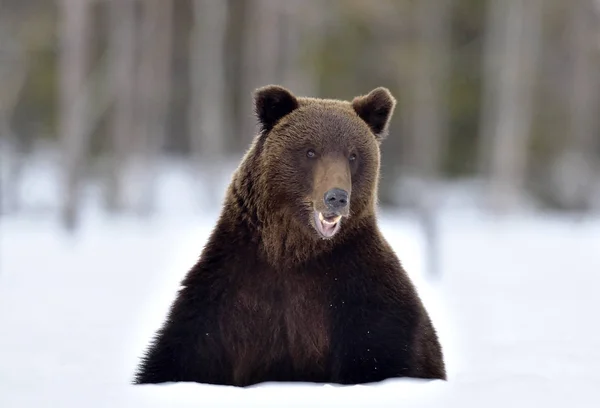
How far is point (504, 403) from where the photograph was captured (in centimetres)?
424

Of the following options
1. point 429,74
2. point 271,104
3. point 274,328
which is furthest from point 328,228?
point 429,74

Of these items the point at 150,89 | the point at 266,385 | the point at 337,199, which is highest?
the point at 150,89

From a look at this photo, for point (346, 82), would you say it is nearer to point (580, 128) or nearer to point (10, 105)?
point (580, 128)

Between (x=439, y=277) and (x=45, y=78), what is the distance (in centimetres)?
1923

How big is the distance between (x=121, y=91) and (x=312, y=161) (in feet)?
60.8

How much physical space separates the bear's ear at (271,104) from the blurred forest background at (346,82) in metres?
15.7

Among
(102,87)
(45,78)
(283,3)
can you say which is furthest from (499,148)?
(45,78)

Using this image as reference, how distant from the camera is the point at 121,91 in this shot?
22.7 metres

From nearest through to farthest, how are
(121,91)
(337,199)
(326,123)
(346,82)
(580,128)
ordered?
(337,199)
(326,123)
(121,91)
(346,82)
(580,128)

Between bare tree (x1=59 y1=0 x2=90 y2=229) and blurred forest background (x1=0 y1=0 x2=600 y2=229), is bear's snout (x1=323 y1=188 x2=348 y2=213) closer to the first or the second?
bare tree (x1=59 y1=0 x2=90 y2=229)

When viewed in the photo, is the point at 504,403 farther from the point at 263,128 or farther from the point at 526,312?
the point at 526,312

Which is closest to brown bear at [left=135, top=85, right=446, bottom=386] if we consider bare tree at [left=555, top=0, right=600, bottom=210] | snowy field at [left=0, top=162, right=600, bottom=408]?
snowy field at [left=0, top=162, right=600, bottom=408]

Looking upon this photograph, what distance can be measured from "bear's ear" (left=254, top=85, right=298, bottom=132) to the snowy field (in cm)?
143

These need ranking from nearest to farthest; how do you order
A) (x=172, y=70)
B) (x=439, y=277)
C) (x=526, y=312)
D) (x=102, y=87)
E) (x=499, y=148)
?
(x=526, y=312) < (x=439, y=277) < (x=499, y=148) < (x=102, y=87) < (x=172, y=70)
